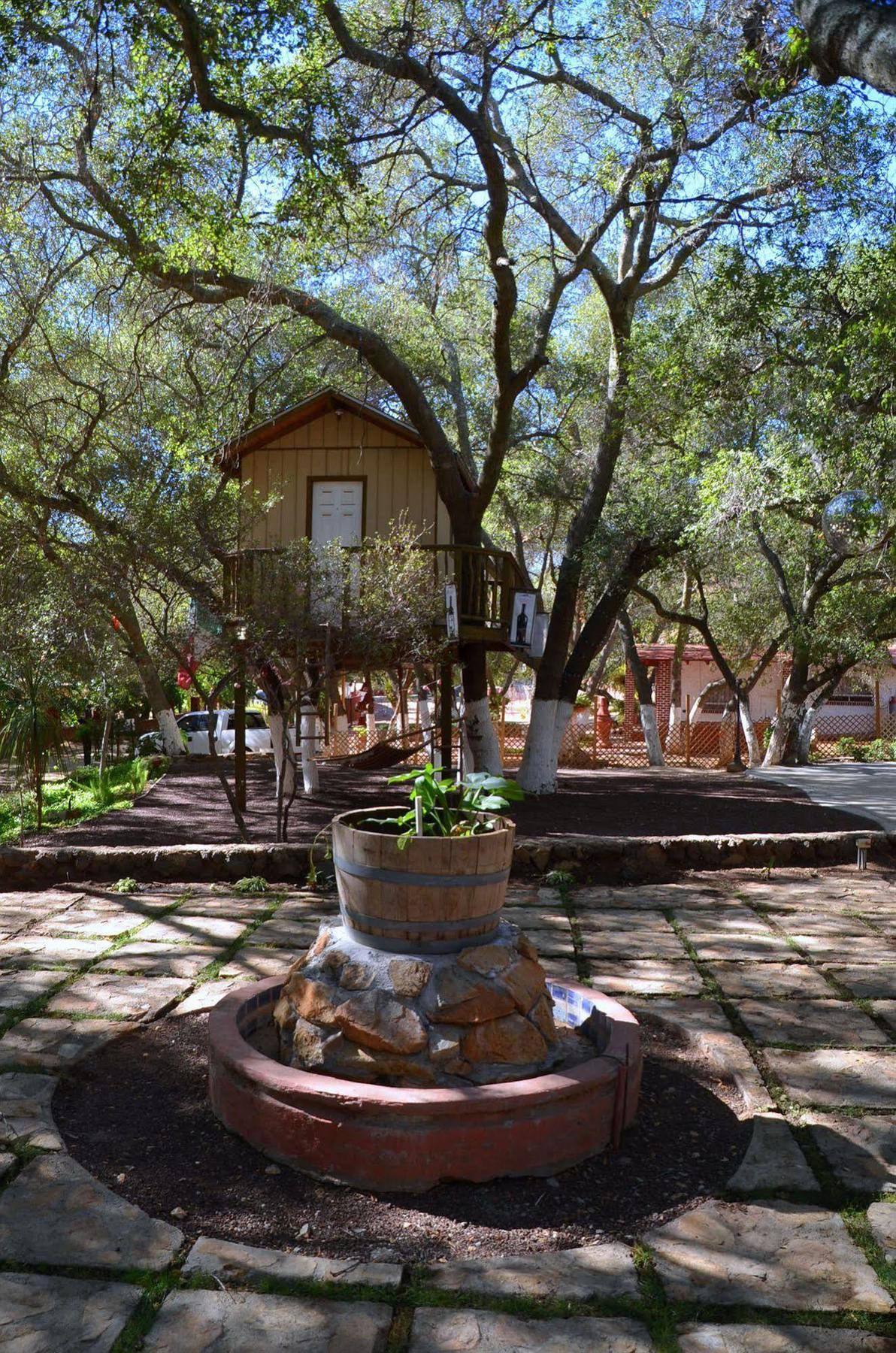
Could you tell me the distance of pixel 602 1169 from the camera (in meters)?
3.51

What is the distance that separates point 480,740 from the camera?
1452 cm

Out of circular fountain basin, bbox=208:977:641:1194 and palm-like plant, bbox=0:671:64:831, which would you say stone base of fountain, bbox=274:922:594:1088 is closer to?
circular fountain basin, bbox=208:977:641:1194

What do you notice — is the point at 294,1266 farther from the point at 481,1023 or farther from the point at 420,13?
the point at 420,13

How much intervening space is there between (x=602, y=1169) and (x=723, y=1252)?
609 millimetres

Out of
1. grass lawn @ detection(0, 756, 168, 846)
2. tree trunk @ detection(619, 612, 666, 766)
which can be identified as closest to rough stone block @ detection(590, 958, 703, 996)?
grass lawn @ detection(0, 756, 168, 846)

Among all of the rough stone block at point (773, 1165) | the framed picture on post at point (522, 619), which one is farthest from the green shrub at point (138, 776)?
the rough stone block at point (773, 1165)

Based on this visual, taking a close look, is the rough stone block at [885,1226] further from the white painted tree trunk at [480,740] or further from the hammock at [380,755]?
the white painted tree trunk at [480,740]

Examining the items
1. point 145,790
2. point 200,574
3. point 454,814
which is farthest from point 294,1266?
point 145,790

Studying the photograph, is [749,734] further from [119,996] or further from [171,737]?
[119,996]

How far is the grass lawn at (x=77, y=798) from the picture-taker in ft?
40.5

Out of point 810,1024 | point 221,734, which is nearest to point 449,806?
point 810,1024

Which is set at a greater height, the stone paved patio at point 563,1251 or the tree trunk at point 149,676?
the tree trunk at point 149,676

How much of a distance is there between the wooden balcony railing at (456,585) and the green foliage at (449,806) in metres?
4.95

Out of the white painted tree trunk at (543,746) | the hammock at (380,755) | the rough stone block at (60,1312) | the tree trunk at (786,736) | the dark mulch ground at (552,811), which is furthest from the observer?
the tree trunk at (786,736)
